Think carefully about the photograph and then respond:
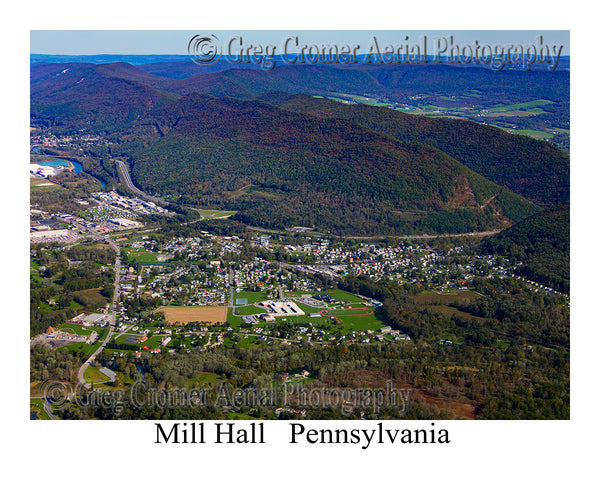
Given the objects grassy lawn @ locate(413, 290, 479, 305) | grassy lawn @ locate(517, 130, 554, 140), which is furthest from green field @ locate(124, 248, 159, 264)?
grassy lawn @ locate(517, 130, 554, 140)

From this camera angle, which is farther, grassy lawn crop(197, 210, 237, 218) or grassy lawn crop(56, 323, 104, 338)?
grassy lawn crop(197, 210, 237, 218)

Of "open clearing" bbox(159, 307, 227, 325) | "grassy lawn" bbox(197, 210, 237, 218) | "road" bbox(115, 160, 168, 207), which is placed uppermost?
"road" bbox(115, 160, 168, 207)

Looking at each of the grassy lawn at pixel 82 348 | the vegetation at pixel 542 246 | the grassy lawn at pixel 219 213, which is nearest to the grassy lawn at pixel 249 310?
the grassy lawn at pixel 82 348

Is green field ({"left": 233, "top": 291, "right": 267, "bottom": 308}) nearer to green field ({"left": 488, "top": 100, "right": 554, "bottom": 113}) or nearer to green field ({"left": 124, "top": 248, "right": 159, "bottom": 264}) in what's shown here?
green field ({"left": 124, "top": 248, "right": 159, "bottom": 264})

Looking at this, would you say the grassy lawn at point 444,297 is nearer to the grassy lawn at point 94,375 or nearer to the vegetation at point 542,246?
the vegetation at point 542,246

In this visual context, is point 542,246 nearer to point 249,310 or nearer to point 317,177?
point 249,310

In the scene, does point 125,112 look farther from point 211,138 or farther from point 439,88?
point 439,88

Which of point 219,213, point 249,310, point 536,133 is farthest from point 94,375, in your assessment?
point 536,133
